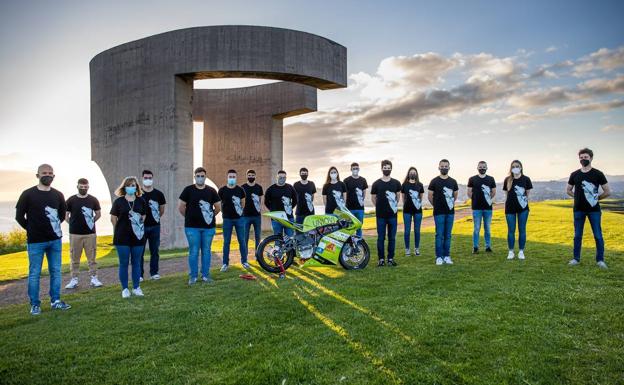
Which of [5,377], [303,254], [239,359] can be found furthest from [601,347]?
[5,377]

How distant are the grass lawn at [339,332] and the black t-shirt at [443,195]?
1.51 m

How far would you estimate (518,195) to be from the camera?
8.56 metres

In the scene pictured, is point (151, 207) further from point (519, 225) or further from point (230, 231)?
point (519, 225)

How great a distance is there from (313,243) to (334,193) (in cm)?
171

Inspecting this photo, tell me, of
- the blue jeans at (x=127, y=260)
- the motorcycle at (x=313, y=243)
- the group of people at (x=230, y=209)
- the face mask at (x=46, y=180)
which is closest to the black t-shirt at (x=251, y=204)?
the group of people at (x=230, y=209)

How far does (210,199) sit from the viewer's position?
745 cm

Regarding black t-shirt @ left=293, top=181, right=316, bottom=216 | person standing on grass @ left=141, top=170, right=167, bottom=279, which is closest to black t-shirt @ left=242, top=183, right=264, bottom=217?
black t-shirt @ left=293, top=181, right=316, bottom=216

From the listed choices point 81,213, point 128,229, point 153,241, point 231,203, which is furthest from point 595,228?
point 81,213

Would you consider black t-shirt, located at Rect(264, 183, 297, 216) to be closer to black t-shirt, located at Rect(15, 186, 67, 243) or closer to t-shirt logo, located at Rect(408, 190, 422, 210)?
t-shirt logo, located at Rect(408, 190, 422, 210)

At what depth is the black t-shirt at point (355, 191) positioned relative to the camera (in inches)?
358

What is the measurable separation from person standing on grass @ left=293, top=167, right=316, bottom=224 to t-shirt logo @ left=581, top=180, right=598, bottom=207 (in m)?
5.46

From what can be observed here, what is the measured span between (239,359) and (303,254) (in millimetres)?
3946

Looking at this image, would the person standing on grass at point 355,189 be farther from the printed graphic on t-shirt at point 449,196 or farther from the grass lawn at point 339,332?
the grass lawn at point 339,332

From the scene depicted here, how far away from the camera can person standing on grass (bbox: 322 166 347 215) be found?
29.8 ft
